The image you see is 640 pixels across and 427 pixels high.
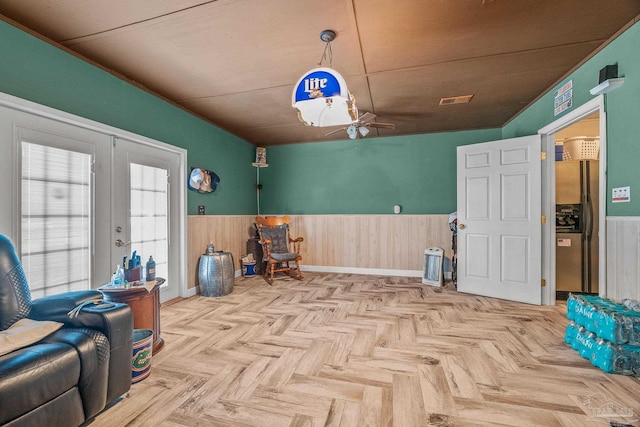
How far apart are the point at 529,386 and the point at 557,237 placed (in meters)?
2.76

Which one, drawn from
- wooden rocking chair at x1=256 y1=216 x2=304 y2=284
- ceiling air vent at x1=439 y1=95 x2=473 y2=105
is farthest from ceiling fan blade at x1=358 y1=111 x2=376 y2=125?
wooden rocking chair at x1=256 y1=216 x2=304 y2=284

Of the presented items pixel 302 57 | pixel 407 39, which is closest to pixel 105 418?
pixel 302 57

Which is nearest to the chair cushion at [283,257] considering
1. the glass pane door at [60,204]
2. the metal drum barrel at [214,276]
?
the metal drum barrel at [214,276]

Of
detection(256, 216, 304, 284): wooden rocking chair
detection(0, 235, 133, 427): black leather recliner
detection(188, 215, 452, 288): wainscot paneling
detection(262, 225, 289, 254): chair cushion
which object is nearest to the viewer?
detection(0, 235, 133, 427): black leather recliner

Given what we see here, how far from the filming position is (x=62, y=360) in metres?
1.39

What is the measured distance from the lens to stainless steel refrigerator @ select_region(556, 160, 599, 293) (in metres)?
3.71

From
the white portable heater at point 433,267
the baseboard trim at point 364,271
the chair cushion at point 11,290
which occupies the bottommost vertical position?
the baseboard trim at point 364,271

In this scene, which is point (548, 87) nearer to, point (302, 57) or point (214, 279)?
point (302, 57)

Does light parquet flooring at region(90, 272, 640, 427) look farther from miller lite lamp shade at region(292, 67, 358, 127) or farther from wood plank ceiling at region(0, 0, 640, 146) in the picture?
wood plank ceiling at region(0, 0, 640, 146)

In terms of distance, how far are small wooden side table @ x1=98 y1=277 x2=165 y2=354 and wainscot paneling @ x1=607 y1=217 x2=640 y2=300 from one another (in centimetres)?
375

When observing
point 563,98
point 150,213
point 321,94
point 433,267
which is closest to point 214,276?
point 150,213

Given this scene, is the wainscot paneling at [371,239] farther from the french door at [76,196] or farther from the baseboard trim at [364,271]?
the french door at [76,196]

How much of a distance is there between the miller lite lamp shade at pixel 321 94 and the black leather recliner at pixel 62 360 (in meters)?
1.87

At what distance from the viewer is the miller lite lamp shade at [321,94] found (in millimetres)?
2154
